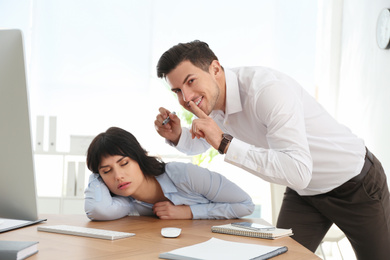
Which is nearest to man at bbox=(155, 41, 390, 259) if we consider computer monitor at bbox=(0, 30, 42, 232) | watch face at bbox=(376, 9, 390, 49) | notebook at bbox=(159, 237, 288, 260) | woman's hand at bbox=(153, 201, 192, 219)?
woman's hand at bbox=(153, 201, 192, 219)

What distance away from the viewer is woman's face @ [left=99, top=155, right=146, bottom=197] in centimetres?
158

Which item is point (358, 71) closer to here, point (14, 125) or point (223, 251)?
point (223, 251)

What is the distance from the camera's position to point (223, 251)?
0.99 m

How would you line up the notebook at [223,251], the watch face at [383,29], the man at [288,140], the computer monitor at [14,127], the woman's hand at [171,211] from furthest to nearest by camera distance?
the watch face at [383,29], the woman's hand at [171,211], the man at [288,140], the computer monitor at [14,127], the notebook at [223,251]

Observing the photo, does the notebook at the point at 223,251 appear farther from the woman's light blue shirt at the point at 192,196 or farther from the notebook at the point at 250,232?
the woman's light blue shirt at the point at 192,196

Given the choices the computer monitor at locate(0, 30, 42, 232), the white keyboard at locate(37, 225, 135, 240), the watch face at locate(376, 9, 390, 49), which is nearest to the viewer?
the computer monitor at locate(0, 30, 42, 232)

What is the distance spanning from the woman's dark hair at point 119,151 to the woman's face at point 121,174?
2 cm

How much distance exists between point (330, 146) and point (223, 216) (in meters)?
0.49

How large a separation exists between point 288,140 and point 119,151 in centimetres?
62

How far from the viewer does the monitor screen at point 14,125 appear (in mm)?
1040

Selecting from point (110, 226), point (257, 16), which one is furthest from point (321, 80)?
point (110, 226)

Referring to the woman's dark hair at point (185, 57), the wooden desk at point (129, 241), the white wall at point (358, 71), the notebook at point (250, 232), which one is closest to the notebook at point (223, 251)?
the wooden desk at point (129, 241)

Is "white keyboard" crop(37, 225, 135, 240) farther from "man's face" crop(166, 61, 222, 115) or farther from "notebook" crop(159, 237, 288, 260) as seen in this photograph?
"man's face" crop(166, 61, 222, 115)

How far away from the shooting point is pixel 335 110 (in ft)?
13.0
